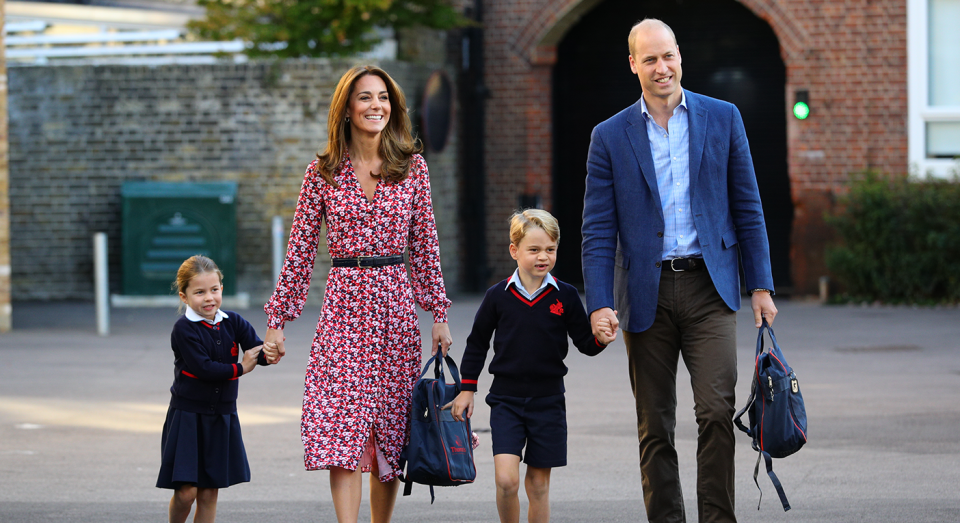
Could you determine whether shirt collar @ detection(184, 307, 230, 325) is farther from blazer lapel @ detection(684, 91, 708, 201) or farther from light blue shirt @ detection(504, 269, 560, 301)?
blazer lapel @ detection(684, 91, 708, 201)

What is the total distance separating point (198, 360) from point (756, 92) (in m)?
13.3

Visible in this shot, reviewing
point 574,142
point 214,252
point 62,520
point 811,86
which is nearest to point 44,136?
point 214,252

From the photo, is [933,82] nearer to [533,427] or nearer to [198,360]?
[533,427]

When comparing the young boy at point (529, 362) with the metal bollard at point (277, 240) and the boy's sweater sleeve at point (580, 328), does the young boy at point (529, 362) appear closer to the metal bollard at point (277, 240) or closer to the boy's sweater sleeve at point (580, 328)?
the boy's sweater sleeve at point (580, 328)

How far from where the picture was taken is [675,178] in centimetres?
457

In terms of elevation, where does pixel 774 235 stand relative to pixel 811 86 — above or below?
below

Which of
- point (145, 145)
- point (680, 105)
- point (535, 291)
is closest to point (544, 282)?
point (535, 291)

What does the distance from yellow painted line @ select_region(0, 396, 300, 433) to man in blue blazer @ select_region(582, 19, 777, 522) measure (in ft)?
12.0

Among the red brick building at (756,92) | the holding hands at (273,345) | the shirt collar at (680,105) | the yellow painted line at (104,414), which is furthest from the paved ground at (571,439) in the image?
the red brick building at (756,92)

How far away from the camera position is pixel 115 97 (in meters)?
15.1

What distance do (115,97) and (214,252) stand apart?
2.44 meters

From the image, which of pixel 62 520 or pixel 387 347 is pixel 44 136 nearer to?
pixel 62 520

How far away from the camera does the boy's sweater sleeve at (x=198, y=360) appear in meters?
4.62

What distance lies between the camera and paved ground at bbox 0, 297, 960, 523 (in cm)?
553
